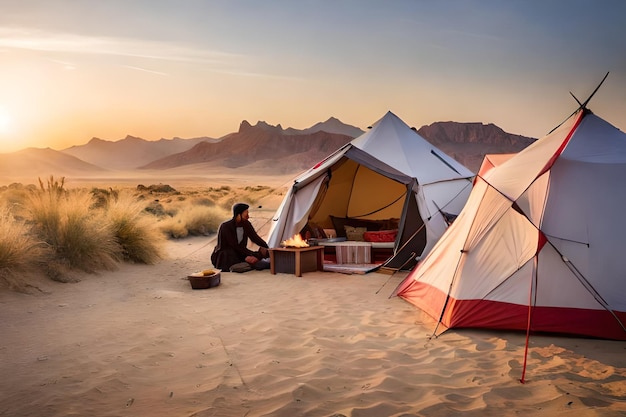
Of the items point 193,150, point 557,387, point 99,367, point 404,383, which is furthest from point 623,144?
point 193,150

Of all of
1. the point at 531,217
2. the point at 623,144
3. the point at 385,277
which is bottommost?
the point at 385,277

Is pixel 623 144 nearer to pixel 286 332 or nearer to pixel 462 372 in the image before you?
pixel 462 372

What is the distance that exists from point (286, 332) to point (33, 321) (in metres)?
2.71

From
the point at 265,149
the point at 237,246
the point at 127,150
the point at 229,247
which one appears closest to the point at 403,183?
the point at 237,246

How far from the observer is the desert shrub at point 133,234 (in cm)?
911

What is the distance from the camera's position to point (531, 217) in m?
5.26

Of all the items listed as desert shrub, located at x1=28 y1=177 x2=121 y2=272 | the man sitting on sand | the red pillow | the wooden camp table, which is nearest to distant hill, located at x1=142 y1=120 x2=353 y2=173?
the red pillow

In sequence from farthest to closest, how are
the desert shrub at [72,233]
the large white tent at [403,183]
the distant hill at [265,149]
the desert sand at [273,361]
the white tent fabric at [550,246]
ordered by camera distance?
the distant hill at [265,149] < the large white tent at [403,183] < the desert shrub at [72,233] < the white tent fabric at [550,246] < the desert sand at [273,361]

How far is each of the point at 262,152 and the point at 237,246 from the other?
92752 millimetres

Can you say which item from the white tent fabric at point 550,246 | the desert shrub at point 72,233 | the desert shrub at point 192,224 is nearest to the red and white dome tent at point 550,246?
the white tent fabric at point 550,246

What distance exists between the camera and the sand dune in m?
3.47

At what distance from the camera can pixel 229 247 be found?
356 inches

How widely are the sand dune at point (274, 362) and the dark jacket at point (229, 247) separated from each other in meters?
2.15

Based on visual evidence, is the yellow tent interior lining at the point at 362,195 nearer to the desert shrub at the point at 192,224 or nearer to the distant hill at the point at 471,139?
the desert shrub at the point at 192,224
